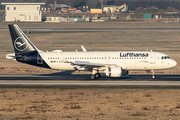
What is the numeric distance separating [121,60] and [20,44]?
16625 mm

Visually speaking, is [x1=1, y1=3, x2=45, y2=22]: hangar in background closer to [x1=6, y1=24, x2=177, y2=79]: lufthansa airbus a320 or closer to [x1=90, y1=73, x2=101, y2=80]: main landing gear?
[x1=6, y1=24, x2=177, y2=79]: lufthansa airbus a320

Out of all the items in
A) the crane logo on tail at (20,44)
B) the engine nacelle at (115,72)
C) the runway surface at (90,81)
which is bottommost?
the runway surface at (90,81)

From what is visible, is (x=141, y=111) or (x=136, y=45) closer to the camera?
(x=141, y=111)

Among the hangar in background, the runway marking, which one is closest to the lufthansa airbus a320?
the runway marking

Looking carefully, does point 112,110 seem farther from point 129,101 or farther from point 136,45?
point 136,45

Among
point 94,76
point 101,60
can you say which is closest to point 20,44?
point 94,76

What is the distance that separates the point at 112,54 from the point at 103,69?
2849 mm

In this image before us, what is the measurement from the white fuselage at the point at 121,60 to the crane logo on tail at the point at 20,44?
15.3ft

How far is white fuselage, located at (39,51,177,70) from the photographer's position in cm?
5025

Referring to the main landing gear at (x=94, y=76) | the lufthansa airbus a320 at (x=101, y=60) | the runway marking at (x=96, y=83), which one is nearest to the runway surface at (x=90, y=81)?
the runway marking at (x=96, y=83)

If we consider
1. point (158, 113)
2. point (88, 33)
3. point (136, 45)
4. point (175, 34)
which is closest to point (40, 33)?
point (88, 33)

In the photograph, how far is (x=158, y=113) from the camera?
96.3 ft

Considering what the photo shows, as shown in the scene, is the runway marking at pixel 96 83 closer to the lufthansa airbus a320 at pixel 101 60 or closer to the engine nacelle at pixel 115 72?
the engine nacelle at pixel 115 72

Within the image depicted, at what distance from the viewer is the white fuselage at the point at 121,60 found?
165 feet
